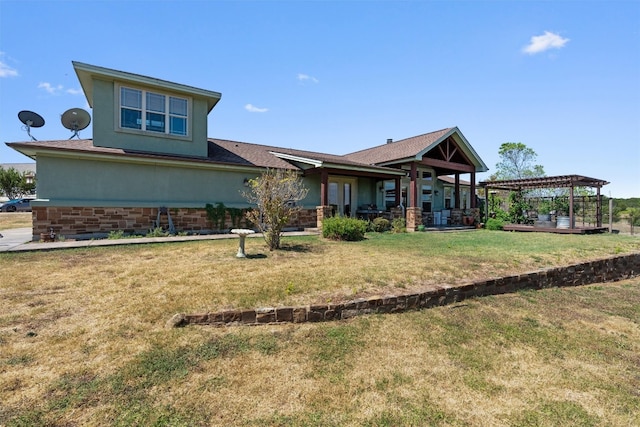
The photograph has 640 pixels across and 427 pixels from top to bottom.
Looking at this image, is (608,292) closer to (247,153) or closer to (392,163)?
(392,163)

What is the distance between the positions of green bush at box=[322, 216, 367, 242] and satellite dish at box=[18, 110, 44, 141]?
17.6 metres

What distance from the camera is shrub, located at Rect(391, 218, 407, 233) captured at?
14495mm

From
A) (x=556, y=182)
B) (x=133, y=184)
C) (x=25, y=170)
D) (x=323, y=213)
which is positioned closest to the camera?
(x=133, y=184)

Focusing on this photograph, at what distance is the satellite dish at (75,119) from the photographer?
49.1 feet

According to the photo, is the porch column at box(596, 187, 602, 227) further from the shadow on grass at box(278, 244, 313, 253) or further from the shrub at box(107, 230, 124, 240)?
the shrub at box(107, 230, 124, 240)

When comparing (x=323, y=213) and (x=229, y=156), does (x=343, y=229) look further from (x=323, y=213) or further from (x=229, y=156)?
(x=229, y=156)

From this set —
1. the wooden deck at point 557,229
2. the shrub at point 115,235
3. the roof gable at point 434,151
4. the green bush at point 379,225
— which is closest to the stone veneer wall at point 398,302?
the green bush at point 379,225

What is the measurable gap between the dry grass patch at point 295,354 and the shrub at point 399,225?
8.02m

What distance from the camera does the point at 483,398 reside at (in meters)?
2.85

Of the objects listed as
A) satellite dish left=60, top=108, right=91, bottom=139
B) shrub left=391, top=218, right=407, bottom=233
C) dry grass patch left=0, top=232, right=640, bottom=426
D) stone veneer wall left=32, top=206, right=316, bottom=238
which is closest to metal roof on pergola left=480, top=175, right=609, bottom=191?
shrub left=391, top=218, right=407, bottom=233

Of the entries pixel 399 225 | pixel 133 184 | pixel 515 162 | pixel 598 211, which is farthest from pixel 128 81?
pixel 515 162

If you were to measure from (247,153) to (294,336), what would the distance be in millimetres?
13555

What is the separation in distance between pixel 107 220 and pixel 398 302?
35.5ft

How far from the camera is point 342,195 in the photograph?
1731cm
